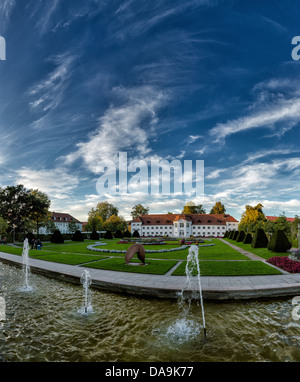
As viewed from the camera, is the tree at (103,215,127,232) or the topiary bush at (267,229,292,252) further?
the tree at (103,215,127,232)

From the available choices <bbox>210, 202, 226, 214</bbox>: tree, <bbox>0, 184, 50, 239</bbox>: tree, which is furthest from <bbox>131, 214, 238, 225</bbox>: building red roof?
<bbox>0, 184, 50, 239</bbox>: tree

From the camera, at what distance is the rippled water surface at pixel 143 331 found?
4887mm

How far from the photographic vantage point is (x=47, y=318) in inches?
268

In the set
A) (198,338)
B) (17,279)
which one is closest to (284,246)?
(198,338)

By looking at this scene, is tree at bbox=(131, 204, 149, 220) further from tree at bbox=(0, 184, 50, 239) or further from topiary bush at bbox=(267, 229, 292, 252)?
topiary bush at bbox=(267, 229, 292, 252)

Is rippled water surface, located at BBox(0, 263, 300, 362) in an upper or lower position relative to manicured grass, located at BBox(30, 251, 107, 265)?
upper

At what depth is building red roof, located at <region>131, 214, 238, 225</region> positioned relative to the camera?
76.0 meters

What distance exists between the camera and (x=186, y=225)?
74.1 m

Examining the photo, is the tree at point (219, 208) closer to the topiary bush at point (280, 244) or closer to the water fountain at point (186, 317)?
the topiary bush at point (280, 244)

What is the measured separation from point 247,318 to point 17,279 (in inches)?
469

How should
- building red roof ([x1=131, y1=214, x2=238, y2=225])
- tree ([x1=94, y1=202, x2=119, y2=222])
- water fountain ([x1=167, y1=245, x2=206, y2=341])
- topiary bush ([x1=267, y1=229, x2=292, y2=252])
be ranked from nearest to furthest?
1. water fountain ([x1=167, y1=245, x2=206, y2=341])
2. topiary bush ([x1=267, y1=229, x2=292, y2=252])
3. building red roof ([x1=131, y1=214, x2=238, y2=225])
4. tree ([x1=94, y1=202, x2=119, y2=222])

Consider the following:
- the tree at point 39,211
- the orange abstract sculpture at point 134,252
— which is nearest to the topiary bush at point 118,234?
the tree at point 39,211

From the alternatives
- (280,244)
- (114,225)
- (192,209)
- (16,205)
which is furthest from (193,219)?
(280,244)

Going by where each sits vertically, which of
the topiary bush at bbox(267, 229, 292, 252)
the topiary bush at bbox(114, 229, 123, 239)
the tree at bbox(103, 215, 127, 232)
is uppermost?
the topiary bush at bbox(267, 229, 292, 252)
